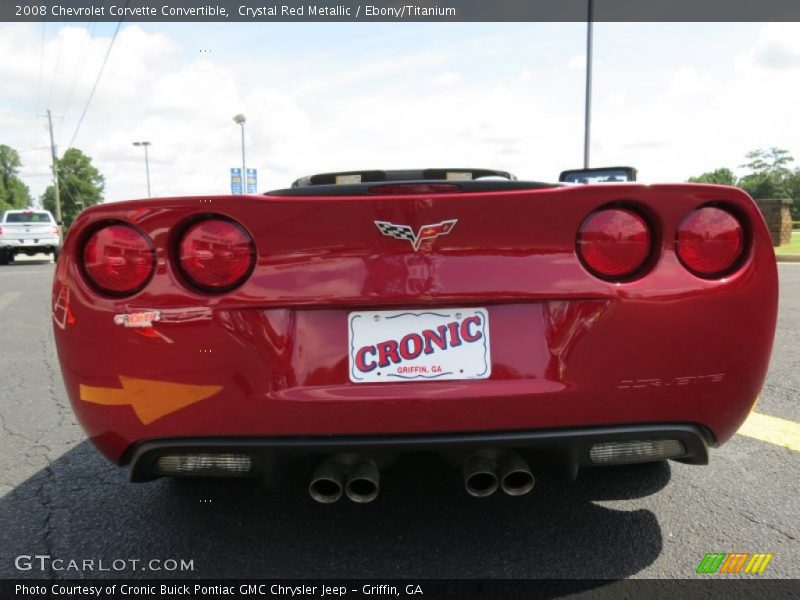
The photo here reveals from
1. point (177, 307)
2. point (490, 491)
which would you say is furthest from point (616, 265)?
point (177, 307)

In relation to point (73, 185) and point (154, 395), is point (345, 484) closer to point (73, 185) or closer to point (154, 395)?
point (154, 395)

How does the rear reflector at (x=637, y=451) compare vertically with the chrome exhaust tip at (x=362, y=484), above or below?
above

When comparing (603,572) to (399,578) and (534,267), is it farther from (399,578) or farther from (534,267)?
(534,267)

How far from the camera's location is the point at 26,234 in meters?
18.7

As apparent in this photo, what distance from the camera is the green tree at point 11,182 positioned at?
9138 centimetres

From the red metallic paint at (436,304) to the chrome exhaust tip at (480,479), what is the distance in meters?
0.14

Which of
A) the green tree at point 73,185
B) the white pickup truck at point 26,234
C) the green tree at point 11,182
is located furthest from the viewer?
the green tree at point 11,182

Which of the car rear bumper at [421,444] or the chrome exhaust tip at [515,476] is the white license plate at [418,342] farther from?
the chrome exhaust tip at [515,476]

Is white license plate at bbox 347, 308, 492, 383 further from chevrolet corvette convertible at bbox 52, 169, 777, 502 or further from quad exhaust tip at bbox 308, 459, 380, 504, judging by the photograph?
quad exhaust tip at bbox 308, 459, 380, 504

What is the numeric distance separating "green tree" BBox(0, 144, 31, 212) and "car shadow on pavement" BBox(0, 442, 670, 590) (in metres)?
104

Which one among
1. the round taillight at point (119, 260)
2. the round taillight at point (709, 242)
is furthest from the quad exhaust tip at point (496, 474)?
the round taillight at point (119, 260)

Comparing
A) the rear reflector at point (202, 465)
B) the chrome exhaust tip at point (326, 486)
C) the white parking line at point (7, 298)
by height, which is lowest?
the white parking line at point (7, 298)

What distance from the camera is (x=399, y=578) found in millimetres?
1816

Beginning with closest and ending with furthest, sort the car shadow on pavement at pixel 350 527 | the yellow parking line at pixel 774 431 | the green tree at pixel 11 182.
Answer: the car shadow on pavement at pixel 350 527 → the yellow parking line at pixel 774 431 → the green tree at pixel 11 182
